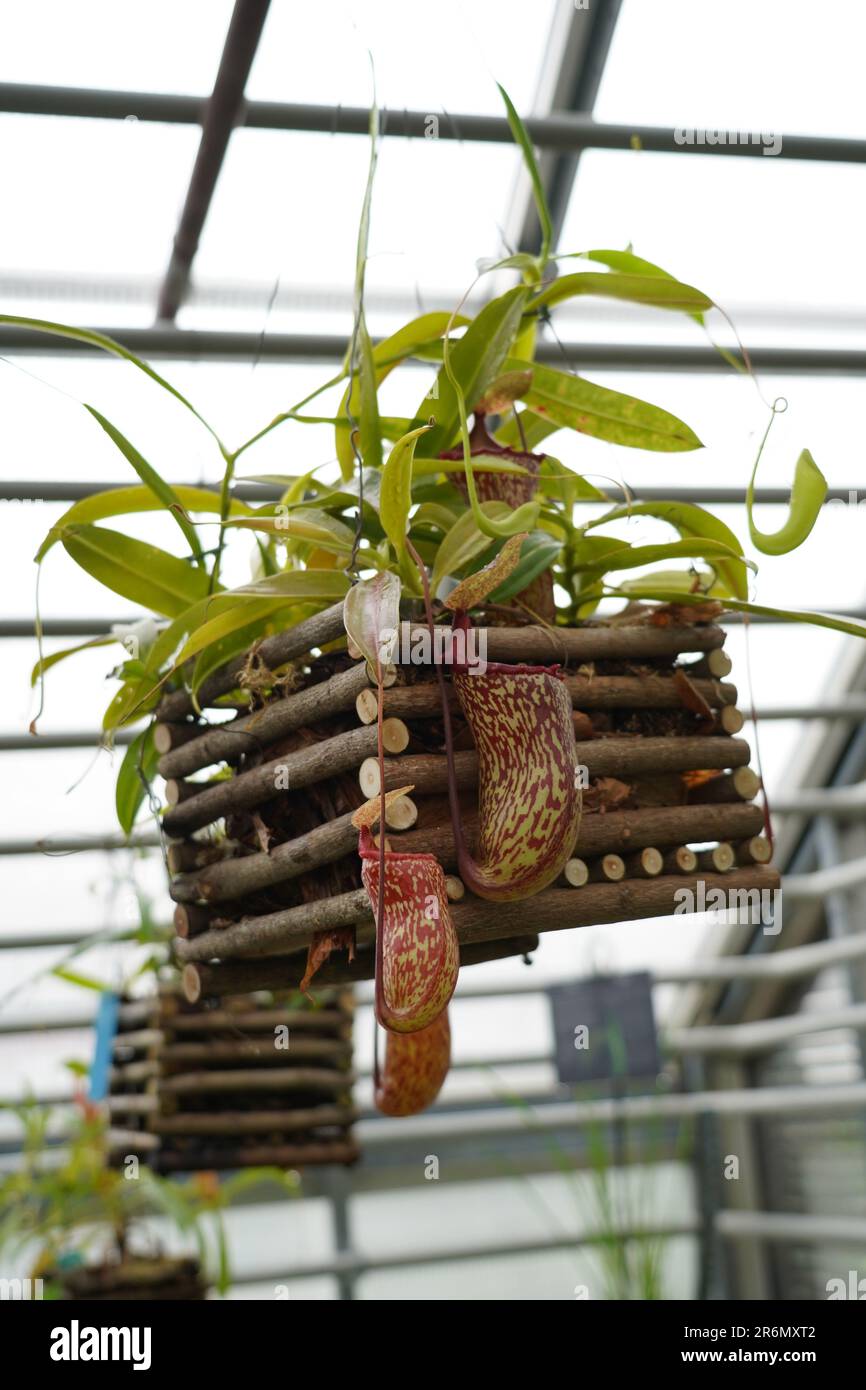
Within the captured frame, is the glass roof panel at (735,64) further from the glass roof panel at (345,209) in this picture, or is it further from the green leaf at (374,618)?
the green leaf at (374,618)

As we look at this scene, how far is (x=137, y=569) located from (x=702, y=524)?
1.86ft

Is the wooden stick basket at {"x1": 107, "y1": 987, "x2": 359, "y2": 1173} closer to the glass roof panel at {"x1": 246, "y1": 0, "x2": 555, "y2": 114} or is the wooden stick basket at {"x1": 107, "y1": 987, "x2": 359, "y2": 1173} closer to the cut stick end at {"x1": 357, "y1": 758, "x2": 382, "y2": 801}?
the cut stick end at {"x1": 357, "y1": 758, "x2": 382, "y2": 801}

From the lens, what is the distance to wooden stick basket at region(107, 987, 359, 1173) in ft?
7.02

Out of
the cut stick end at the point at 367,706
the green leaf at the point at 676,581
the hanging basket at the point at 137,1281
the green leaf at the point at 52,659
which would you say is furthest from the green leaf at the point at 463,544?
the hanging basket at the point at 137,1281

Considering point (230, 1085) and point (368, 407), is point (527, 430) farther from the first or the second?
point (230, 1085)

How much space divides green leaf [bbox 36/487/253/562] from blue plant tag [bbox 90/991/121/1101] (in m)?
1.25

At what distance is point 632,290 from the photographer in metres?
1.10

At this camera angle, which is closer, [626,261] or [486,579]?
[486,579]

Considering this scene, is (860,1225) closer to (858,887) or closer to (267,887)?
(858,887)

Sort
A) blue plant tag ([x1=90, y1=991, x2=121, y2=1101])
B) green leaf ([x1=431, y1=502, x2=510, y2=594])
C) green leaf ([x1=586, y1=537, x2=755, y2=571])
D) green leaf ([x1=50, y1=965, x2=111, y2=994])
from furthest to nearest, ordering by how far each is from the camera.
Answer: green leaf ([x1=50, y1=965, x2=111, y2=994]) → blue plant tag ([x1=90, y1=991, x2=121, y2=1101]) → green leaf ([x1=586, y1=537, x2=755, y2=571]) → green leaf ([x1=431, y1=502, x2=510, y2=594])

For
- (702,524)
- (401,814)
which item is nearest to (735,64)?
(702,524)

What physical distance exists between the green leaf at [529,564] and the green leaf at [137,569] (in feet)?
1.11

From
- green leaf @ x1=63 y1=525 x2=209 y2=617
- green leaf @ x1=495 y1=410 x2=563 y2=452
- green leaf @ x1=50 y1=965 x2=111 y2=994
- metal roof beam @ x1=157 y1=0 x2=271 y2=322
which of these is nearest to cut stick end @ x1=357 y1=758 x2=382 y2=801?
green leaf @ x1=63 y1=525 x2=209 y2=617
